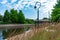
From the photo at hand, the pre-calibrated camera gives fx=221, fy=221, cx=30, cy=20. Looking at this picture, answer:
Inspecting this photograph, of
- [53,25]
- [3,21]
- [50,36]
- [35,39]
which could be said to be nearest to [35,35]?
[35,39]

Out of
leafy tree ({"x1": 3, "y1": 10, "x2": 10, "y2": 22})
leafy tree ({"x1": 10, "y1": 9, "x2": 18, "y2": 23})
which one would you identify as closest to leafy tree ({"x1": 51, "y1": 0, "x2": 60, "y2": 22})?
leafy tree ({"x1": 3, "y1": 10, "x2": 10, "y2": 22})

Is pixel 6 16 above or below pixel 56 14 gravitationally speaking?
below

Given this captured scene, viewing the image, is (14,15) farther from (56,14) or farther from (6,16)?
(56,14)

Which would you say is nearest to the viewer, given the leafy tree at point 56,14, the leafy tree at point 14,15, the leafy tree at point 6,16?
the leafy tree at point 56,14

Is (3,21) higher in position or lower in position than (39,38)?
lower

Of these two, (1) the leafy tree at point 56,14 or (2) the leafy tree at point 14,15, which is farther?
(2) the leafy tree at point 14,15

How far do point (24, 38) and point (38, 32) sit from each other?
62cm

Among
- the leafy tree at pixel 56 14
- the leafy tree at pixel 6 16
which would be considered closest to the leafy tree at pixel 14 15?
the leafy tree at pixel 6 16

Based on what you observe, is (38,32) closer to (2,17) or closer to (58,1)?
(58,1)

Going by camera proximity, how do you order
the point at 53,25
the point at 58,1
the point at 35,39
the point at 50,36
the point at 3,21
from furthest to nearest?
the point at 3,21 < the point at 58,1 < the point at 53,25 < the point at 50,36 < the point at 35,39

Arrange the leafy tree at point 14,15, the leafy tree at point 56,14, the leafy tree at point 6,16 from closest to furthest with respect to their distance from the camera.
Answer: the leafy tree at point 56,14 < the leafy tree at point 6,16 < the leafy tree at point 14,15

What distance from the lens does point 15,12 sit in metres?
74.0

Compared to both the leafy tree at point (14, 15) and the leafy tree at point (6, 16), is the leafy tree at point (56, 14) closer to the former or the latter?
the leafy tree at point (6, 16)

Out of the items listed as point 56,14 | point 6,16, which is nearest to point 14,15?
point 6,16
